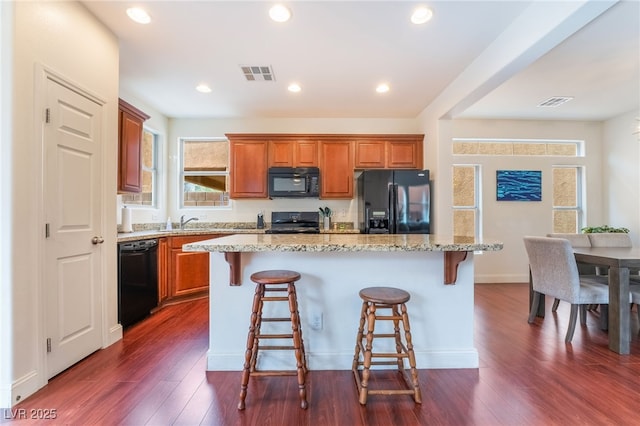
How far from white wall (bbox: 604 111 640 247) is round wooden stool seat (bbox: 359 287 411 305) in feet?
15.9

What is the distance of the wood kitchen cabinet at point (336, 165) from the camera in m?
4.38

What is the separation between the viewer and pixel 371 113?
176 inches

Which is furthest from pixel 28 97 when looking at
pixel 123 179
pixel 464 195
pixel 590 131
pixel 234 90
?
pixel 590 131

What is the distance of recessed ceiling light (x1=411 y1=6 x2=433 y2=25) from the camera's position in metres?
2.19

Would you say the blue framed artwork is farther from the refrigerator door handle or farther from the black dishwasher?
the black dishwasher

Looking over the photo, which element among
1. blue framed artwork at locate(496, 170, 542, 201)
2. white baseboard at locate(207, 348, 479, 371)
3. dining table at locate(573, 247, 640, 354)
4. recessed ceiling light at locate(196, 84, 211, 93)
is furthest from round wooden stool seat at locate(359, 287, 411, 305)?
blue framed artwork at locate(496, 170, 542, 201)

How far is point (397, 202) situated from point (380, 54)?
183 cm

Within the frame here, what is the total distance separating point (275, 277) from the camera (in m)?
1.79

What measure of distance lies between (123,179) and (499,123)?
524 centimetres

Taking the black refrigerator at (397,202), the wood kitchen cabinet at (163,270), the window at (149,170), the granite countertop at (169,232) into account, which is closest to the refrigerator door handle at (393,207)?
the black refrigerator at (397,202)

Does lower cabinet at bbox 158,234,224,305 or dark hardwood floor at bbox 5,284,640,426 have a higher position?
lower cabinet at bbox 158,234,224,305

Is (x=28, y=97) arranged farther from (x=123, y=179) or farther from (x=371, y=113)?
(x=371, y=113)

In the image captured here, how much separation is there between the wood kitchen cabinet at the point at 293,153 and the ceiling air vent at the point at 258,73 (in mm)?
1150

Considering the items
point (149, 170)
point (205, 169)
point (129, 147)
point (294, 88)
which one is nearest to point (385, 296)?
point (294, 88)
